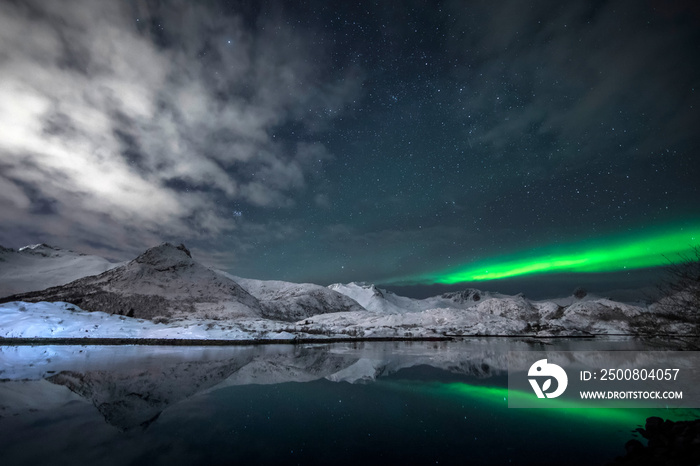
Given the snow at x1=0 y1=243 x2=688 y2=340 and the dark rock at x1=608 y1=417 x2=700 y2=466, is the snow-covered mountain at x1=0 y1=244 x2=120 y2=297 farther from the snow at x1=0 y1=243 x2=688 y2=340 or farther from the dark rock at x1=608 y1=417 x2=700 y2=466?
the dark rock at x1=608 y1=417 x2=700 y2=466

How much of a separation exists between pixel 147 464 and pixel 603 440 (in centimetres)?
1210

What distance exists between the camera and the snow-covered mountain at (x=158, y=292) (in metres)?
80.2

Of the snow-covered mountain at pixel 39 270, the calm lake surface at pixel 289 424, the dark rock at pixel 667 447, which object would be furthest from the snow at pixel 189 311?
the dark rock at pixel 667 447

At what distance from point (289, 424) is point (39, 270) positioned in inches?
8310

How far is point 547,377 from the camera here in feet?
67.4

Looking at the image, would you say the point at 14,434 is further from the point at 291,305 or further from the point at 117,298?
the point at 291,305

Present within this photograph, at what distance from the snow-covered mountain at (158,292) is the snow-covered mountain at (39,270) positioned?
65060 millimetres

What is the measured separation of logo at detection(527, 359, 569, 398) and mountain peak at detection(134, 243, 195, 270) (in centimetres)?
10304

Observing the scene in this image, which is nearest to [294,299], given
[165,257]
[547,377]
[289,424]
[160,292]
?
[165,257]

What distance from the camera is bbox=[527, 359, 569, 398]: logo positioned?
620 inches

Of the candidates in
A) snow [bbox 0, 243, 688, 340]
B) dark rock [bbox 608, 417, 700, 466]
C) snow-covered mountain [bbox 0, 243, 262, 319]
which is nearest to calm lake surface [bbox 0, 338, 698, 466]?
dark rock [bbox 608, 417, 700, 466]

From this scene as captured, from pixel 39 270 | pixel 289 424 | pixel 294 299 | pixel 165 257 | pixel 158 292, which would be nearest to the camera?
pixel 289 424

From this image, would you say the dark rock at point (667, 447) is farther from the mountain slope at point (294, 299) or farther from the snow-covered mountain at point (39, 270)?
the snow-covered mountain at point (39, 270)

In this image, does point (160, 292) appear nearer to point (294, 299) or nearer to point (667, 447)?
point (294, 299)
